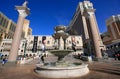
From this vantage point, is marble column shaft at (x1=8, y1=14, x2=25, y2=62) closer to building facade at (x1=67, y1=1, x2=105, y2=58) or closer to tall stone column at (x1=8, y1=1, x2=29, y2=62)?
tall stone column at (x1=8, y1=1, x2=29, y2=62)

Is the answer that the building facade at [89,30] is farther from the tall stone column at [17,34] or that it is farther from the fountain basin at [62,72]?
the tall stone column at [17,34]

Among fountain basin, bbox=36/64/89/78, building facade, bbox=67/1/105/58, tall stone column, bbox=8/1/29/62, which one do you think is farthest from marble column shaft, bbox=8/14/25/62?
building facade, bbox=67/1/105/58

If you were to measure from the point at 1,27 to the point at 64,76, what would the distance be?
73.7 m

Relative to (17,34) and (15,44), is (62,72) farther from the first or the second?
(17,34)

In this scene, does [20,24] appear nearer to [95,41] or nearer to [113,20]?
[95,41]

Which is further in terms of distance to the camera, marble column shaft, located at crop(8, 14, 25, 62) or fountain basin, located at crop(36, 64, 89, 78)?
marble column shaft, located at crop(8, 14, 25, 62)

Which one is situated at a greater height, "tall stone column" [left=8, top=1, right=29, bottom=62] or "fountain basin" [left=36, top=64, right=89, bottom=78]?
"tall stone column" [left=8, top=1, right=29, bottom=62]

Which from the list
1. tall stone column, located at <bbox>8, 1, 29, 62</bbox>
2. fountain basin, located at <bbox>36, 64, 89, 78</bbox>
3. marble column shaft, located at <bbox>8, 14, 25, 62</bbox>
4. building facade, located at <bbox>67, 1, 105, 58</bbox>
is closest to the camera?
fountain basin, located at <bbox>36, 64, 89, 78</bbox>

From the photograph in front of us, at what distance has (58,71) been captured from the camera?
644 centimetres

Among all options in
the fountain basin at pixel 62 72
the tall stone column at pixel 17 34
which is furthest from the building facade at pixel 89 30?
the tall stone column at pixel 17 34

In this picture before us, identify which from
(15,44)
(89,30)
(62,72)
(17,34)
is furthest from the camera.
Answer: (89,30)

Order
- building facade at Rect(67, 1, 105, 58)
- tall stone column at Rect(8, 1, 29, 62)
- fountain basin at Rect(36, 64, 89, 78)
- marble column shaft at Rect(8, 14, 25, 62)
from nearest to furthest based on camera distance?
1. fountain basin at Rect(36, 64, 89, 78)
2. marble column shaft at Rect(8, 14, 25, 62)
3. tall stone column at Rect(8, 1, 29, 62)
4. building facade at Rect(67, 1, 105, 58)

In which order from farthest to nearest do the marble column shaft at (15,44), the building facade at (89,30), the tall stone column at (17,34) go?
the building facade at (89,30), the tall stone column at (17,34), the marble column shaft at (15,44)

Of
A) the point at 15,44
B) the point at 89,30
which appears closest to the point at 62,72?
the point at 15,44
